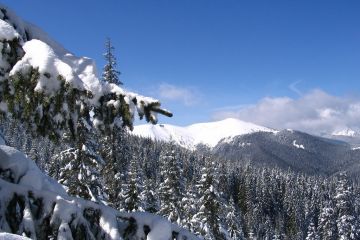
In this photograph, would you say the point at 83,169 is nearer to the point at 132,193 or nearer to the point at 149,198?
the point at 132,193

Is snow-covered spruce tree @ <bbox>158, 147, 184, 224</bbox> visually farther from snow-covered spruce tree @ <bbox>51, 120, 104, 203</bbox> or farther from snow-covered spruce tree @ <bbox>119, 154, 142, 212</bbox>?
snow-covered spruce tree @ <bbox>51, 120, 104, 203</bbox>

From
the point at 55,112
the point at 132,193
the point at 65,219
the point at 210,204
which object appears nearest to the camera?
the point at 65,219

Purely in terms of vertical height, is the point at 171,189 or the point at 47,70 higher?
the point at 47,70

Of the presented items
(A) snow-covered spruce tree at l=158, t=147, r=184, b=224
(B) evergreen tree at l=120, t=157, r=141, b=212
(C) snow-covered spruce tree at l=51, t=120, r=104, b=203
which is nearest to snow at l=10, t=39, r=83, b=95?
(C) snow-covered spruce tree at l=51, t=120, r=104, b=203

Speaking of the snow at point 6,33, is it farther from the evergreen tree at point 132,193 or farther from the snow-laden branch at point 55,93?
the evergreen tree at point 132,193

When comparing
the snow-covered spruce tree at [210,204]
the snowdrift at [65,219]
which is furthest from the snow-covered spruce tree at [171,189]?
the snowdrift at [65,219]

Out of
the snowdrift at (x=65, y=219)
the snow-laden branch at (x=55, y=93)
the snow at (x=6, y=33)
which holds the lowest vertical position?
the snowdrift at (x=65, y=219)

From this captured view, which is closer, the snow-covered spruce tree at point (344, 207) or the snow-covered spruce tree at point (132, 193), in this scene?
the snow-covered spruce tree at point (132, 193)

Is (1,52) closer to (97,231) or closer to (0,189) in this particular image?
(0,189)

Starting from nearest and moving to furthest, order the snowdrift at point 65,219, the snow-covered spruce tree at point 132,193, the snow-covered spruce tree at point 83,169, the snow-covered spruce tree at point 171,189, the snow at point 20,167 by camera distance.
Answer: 1. the snowdrift at point 65,219
2. the snow at point 20,167
3. the snow-covered spruce tree at point 83,169
4. the snow-covered spruce tree at point 132,193
5. the snow-covered spruce tree at point 171,189

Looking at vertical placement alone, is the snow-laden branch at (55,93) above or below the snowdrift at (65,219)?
above

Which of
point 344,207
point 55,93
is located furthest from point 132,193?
point 344,207

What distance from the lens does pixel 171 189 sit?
35406 mm

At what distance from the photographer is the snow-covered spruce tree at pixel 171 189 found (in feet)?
115
